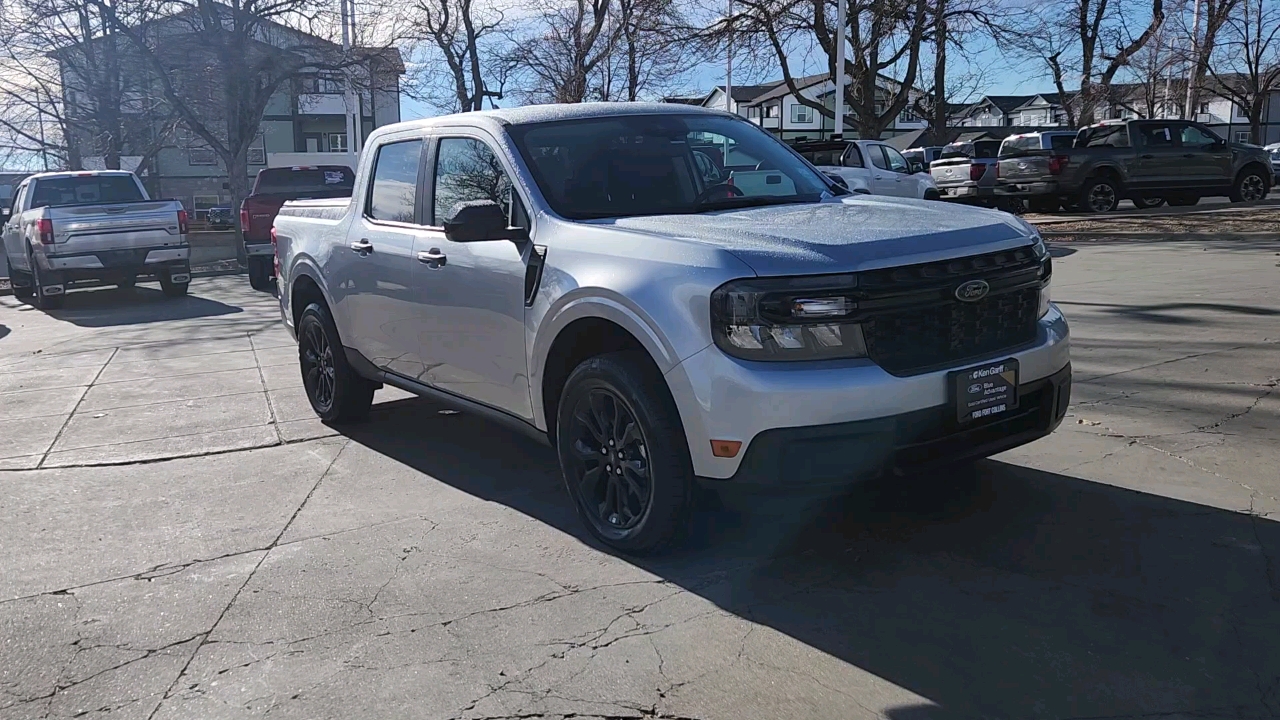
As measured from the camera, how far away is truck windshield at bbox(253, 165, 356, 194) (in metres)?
16.7

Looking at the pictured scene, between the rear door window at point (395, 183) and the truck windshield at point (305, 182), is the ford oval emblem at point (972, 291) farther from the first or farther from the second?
the truck windshield at point (305, 182)

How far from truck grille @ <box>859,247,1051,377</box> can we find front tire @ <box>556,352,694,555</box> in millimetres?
796

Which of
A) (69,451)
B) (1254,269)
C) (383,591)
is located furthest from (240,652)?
(1254,269)

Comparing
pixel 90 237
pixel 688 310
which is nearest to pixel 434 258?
pixel 688 310

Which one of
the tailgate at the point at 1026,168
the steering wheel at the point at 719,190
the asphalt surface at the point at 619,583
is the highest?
the tailgate at the point at 1026,168

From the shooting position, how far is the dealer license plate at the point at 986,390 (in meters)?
3.95

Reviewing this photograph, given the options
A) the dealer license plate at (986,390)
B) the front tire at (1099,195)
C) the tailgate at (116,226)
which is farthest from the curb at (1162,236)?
the dealer license plate at (986,390)

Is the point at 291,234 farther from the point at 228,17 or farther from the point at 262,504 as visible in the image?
the point at 228,17

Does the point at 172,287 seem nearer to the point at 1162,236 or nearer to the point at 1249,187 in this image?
the point at 1162,236

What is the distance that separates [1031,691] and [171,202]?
14.7m

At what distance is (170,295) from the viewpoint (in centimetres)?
1627

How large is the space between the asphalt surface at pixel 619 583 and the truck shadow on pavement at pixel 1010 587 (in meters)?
0.01

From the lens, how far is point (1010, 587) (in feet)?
12.8

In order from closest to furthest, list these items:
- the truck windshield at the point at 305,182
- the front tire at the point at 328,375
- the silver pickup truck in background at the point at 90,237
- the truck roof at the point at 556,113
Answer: the truck roof at the point at 556,113 < the front tire at the point at 328,375 < the silver pickup truck in background at the point at 90,237 < the truck windshield at the point at 305,182
